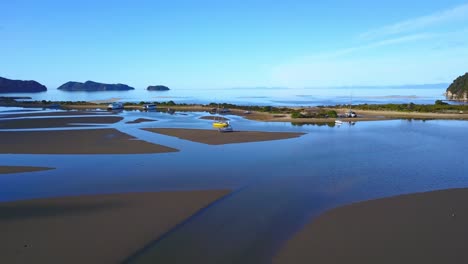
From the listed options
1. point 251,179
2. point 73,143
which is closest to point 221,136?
point 73,143

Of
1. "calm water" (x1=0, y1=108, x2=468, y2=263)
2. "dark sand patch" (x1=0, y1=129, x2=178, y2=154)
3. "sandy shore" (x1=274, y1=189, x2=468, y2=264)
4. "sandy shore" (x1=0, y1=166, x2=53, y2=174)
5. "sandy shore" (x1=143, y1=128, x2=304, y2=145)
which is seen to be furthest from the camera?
"sandy shore" (x1=143, y1=128, x2=304, y2=145)

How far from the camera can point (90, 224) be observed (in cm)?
1206

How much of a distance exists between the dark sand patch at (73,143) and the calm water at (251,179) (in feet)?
6.49

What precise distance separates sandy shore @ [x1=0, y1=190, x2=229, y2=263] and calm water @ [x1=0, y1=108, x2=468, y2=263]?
825 millimetres

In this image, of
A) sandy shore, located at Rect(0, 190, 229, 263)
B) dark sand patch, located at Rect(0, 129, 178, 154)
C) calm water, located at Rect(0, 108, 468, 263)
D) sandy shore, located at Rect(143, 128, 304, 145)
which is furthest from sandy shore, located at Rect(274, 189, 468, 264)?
sandy shore, located at Rect(143, 128, 304, 145)

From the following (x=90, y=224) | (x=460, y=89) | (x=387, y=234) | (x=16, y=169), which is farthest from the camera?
(x=460, y=89)

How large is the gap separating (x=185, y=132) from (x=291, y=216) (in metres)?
25.9

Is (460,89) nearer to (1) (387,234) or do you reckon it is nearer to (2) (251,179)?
(2) (251,179)

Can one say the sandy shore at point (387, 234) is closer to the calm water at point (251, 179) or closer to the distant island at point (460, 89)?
the calm water at point (251, 179)

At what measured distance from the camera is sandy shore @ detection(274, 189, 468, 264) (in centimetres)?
995

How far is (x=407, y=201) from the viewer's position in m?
14.8

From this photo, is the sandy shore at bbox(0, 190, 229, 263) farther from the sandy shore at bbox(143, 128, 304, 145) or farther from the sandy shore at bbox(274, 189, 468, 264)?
the sandy shore at bbox(143, 128, 304, 145)

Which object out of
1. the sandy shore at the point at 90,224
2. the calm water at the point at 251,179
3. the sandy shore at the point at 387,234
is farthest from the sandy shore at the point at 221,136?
the sandy shore at the point at 387,234

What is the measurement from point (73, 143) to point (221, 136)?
1347cm
